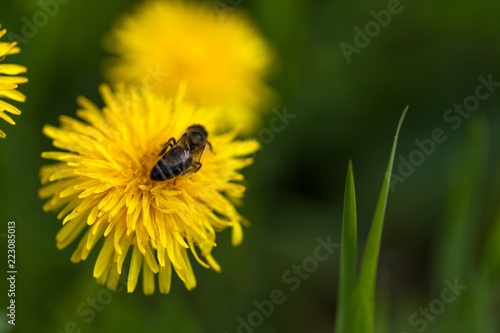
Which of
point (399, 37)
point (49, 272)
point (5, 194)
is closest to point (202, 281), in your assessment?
point (49, 272)

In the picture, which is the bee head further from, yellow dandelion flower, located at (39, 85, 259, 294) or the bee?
yellow dandelion flower, located at (39, 85, 259, 294)

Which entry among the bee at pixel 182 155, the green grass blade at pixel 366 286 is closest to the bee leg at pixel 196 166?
the bee at pixel 182 155

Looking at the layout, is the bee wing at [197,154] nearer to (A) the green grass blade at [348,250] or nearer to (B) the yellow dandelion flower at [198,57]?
(A) the green grass blade at [348,250]

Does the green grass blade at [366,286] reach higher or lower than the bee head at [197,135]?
lower

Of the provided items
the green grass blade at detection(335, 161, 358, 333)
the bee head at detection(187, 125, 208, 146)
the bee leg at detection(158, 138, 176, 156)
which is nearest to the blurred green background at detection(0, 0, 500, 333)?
the green grass blade at detection(335, 161, 358, 333)

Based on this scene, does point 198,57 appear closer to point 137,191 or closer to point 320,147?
point 320,147

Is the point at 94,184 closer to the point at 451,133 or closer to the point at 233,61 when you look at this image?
the point at 233,61
